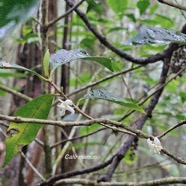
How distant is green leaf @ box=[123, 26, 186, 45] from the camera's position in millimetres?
600

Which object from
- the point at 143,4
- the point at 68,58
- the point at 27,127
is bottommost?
the point at 27,127

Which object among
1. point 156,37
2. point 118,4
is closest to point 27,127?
point 156,37

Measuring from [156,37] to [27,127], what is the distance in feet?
0.89

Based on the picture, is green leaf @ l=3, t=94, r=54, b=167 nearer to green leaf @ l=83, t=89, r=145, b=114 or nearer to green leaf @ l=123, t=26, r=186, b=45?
green leaf @ l=83, t=89, r=145, b=114

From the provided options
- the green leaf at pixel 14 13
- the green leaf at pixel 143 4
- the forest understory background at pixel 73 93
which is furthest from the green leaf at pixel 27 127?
the green leaf at pixel 143 4

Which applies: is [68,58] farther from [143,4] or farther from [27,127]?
[143,4]

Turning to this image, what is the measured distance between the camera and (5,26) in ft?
1.49

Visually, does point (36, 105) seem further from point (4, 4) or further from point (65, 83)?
point (65, 83)

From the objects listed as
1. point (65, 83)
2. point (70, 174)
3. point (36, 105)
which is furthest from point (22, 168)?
point (36, 105)

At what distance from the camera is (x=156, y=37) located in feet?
2.04

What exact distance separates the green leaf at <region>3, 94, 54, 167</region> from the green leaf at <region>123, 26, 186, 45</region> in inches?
8.0

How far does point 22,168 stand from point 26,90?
20.7 inches

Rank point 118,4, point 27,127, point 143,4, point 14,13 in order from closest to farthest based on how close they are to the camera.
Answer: point 14,13, point 27,127, point 143,4, point 118,4

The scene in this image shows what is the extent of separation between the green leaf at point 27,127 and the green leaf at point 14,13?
0.13 metres
